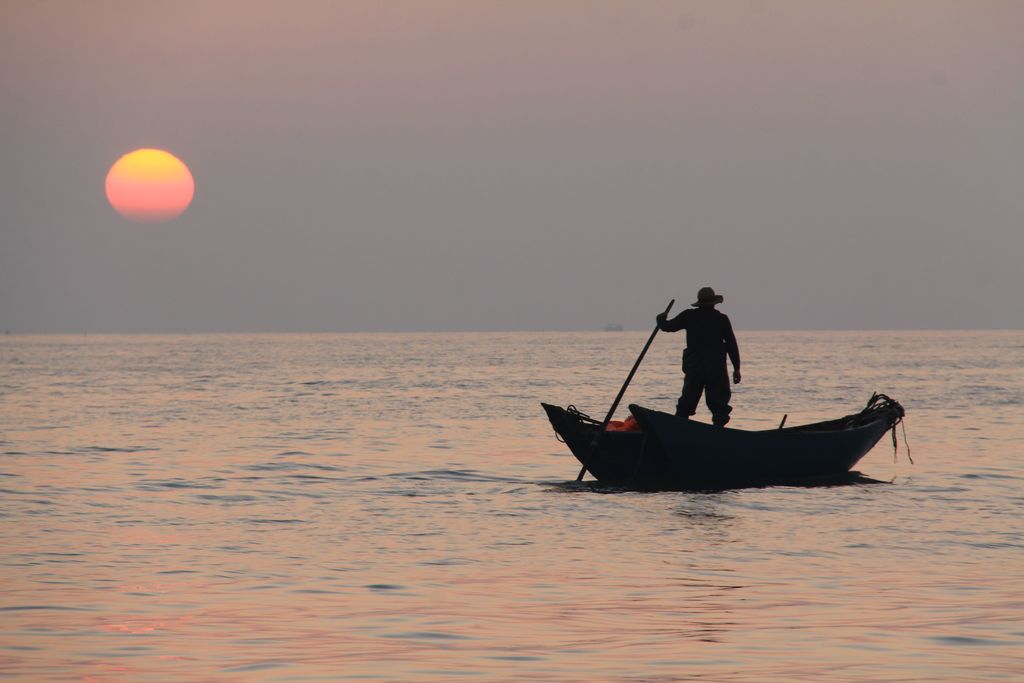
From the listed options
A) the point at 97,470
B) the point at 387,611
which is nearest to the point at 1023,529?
the point at 387,611

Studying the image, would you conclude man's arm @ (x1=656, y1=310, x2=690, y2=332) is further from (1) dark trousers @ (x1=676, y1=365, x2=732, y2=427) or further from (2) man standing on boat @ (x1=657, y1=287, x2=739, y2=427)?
(1) dark trousers @ (x1=676, y1=365, x2=732, y2=427)

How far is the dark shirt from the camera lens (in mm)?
19344

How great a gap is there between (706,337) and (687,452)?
1.86 meters

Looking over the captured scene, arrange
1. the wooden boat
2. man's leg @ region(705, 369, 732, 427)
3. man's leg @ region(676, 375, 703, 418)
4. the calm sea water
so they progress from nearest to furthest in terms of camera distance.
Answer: the calm sea water < the wooden boat < man's leg @ region(705, 369, 732, 427) < man's leg @ region(676, 375, 703, 418)

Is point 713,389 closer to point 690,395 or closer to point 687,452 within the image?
point 690,395

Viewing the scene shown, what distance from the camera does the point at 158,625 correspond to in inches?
378

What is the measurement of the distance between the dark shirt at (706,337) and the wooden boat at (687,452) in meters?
1.14

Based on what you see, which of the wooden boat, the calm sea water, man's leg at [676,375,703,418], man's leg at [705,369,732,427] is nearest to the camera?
the calm sea water

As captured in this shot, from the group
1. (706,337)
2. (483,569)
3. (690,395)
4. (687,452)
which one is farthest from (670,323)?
(483,569)

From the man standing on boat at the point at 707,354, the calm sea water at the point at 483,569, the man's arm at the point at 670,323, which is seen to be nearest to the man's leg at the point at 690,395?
the man standing on boat at the point at 707,354

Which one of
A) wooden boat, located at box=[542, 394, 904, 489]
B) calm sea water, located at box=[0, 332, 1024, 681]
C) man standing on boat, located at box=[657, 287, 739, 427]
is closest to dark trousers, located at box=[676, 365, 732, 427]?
man standing on boat, located at box=[657, 287, 739, 427]

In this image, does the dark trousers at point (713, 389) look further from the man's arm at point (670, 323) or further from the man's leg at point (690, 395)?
the man's arm at point (670, 323)

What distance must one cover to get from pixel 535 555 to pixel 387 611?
3097mm

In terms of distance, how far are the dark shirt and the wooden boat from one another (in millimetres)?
1145
